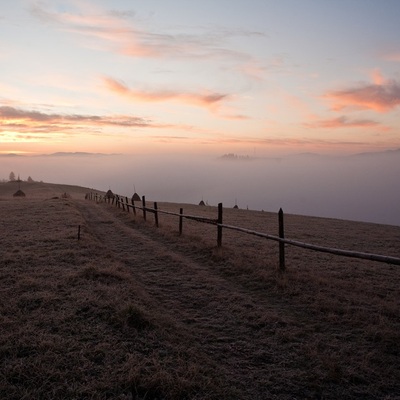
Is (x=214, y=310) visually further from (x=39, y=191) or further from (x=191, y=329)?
(x=39, y=191)

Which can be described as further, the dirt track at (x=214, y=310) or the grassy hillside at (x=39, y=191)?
the grassy hillside at (x=39, y=191)

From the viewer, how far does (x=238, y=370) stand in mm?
4375

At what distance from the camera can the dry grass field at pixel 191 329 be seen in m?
3.93

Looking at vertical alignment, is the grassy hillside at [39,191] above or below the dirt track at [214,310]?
above

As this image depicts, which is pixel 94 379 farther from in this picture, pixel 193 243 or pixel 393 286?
pixel 193 243

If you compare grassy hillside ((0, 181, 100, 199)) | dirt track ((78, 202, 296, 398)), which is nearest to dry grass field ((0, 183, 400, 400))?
dirt track ((78, 202, 296, 398))

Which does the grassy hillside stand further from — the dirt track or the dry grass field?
the dry grass field

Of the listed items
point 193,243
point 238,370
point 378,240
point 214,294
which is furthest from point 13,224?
point 378,240

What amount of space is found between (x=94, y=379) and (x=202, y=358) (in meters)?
1.44

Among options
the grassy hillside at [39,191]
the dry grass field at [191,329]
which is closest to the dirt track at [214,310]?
the dry grass field at [191,329]

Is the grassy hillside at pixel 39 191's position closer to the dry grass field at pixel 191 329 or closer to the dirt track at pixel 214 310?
the dirt track at pixel 214 310

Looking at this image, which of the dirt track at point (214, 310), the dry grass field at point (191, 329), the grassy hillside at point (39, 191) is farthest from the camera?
the grassy hillside at point (39, 191)

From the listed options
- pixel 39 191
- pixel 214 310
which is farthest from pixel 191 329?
pixel 39 191

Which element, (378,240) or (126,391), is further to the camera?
(378,240)
